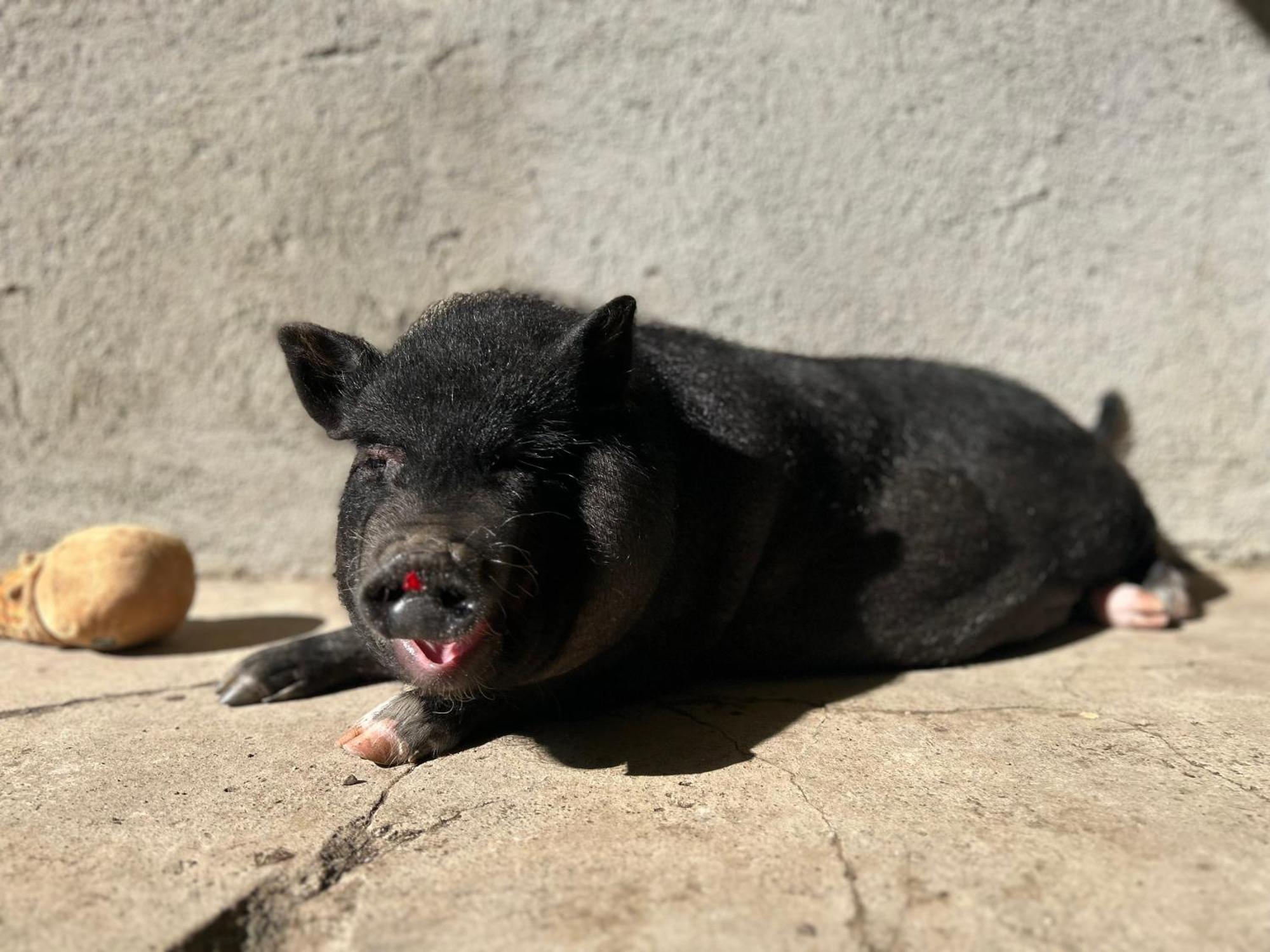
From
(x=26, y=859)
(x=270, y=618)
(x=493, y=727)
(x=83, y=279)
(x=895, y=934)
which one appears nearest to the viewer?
(x=895, y=934)

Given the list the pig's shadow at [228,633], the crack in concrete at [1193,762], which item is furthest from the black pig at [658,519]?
the crack in concrete at [1193,762]

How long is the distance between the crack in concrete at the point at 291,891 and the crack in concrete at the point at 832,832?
57 centimetres

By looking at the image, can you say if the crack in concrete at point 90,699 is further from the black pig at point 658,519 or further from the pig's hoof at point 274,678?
the black pig at point 658,519

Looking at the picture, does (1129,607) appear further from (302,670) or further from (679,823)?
(302,670)

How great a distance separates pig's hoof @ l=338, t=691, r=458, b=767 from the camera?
7.60ft

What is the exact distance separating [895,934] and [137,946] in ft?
3.49

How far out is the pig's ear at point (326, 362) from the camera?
241 cm

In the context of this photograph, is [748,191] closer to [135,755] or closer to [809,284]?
[809,284]

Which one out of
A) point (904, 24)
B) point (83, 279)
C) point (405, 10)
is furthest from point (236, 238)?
point (904, 24)

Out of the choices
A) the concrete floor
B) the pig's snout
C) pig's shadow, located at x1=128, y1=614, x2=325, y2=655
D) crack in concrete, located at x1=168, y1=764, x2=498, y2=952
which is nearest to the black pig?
the pig's snout

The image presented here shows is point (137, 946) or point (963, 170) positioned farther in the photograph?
point (963, 170)

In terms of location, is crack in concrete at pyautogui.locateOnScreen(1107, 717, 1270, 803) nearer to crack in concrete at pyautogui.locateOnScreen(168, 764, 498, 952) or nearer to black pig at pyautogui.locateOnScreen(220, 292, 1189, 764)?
black pig at pyautogui.locateOnScreen(220, 292, 1189, 764)

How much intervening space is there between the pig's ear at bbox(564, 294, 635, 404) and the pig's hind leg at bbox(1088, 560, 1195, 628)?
1.97m

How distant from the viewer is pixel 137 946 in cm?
158
